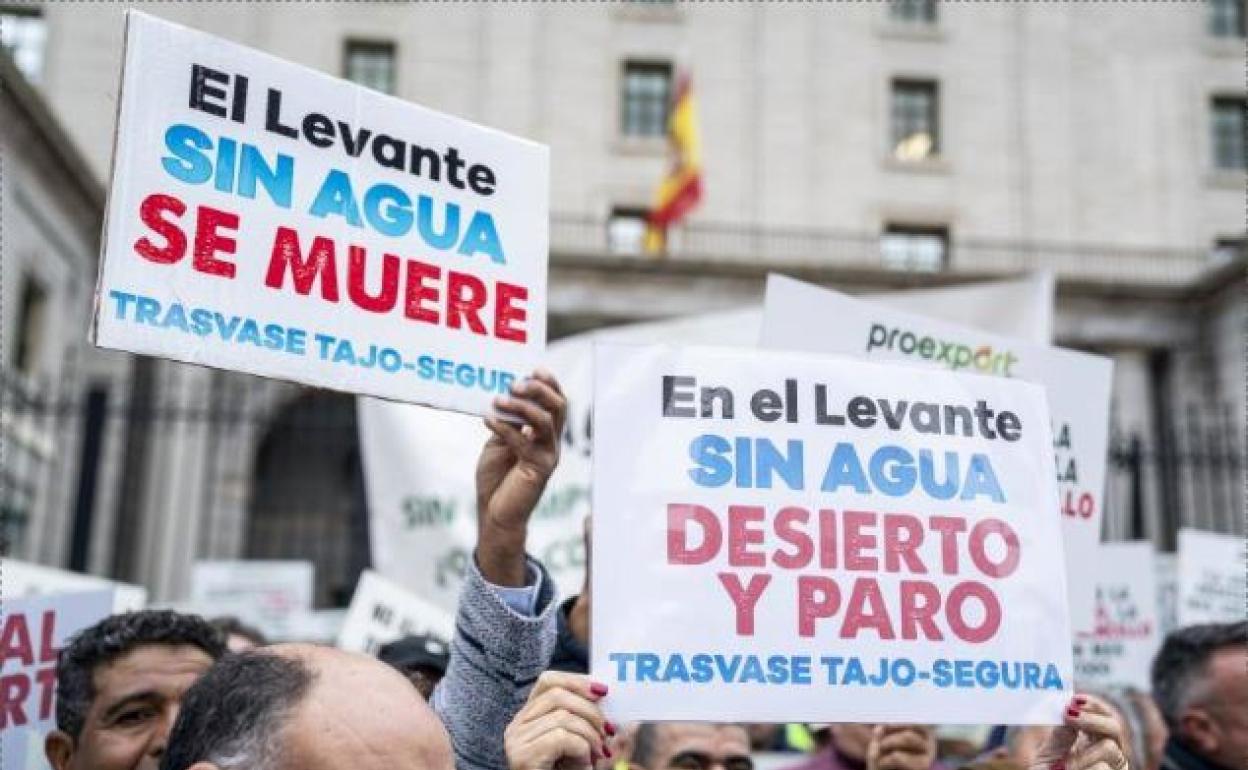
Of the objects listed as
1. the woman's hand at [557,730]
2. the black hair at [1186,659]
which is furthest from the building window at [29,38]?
the woman's hand at [557,730]

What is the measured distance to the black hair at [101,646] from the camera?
3625 millimetres

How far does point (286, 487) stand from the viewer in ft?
78.8

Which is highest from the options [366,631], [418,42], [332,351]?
[418,42]

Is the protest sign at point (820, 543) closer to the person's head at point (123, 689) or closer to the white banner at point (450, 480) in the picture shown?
the person's head at point (123, 689)

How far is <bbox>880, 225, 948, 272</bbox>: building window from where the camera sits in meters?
25.3

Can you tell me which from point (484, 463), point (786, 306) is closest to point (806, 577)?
point (484, 463)

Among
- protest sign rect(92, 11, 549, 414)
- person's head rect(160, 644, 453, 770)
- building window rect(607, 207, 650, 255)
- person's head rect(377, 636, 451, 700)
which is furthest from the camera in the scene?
building window rect(607, 207, 650, 255)

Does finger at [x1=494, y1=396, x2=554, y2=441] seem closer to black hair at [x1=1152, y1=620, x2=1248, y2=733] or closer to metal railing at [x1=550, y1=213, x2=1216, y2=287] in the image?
black hair at [x1=1152, y1=620, x2=1248, y2=733]

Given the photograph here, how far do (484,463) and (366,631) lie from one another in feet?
11.1

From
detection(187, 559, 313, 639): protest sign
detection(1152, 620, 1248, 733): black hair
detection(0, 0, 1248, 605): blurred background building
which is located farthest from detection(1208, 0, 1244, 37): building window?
detection(1152, 620, 1248, 733): black hair

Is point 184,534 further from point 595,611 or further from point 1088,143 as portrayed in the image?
point 595,611

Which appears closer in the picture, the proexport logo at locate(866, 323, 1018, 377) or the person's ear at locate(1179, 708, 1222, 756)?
the person's ear at locate(1179, 708, 1222, 756)

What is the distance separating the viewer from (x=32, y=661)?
4.38 metres

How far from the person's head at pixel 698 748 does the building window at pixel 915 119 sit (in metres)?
Result: 22.8
